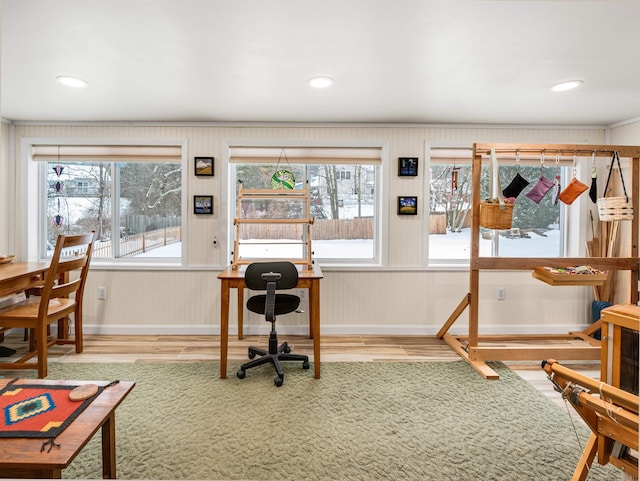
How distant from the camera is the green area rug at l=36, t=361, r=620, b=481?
1.84 meters

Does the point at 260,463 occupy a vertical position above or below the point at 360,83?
below

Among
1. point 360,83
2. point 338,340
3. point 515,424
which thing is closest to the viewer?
point 515,424

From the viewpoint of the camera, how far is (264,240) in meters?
3.96

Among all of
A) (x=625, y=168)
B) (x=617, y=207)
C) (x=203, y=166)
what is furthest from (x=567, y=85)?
(x=203, y=166)

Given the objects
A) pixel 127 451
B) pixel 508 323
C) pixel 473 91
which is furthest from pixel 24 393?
pixel 508 323

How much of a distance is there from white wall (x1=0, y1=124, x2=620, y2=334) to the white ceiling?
338 mm

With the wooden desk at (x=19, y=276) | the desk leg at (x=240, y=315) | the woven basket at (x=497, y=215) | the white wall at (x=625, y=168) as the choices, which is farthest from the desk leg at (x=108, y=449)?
the white wall at (x=625, y=168)

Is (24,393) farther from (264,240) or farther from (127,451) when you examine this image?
(264,240)

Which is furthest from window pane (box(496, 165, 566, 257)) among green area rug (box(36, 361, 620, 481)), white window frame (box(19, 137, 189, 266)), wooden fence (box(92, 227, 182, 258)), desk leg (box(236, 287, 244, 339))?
wooden fence (box(92, 227, 182, 258))

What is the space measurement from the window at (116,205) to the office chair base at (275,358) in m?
1.60

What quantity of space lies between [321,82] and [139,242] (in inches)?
Result: 103

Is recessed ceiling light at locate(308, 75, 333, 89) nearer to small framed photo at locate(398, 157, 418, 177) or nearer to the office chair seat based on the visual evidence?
small framed photo at locate(398, 157, 418, 177)

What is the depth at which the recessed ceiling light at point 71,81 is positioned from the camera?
258cm

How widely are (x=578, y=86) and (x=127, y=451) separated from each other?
12.2 ft
